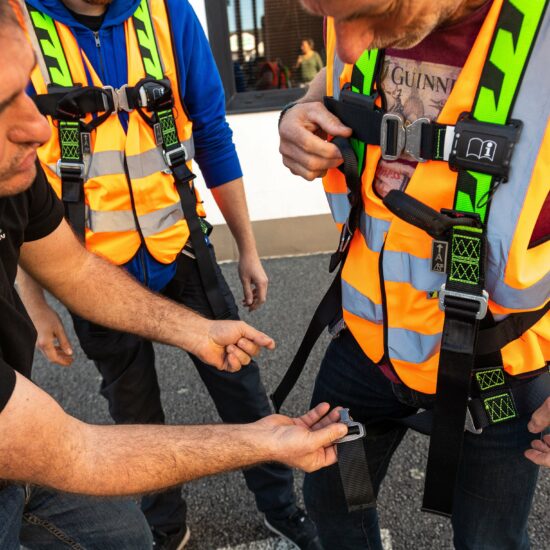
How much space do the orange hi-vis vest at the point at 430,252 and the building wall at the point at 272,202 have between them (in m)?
2.80

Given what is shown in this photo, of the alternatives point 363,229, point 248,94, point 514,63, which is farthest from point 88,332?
point 248,94

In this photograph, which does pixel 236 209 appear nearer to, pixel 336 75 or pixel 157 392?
pixel 157 392

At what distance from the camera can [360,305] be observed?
4.64 feet

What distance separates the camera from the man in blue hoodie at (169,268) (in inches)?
67.0

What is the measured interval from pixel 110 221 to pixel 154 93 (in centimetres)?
41

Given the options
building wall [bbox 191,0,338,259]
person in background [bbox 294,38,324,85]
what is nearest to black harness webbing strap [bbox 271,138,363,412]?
building wall [bbox 191,0,338,259]

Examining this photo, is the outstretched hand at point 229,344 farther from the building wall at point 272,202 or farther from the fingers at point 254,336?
the building wall at point 272,202

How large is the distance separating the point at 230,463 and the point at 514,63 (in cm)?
100

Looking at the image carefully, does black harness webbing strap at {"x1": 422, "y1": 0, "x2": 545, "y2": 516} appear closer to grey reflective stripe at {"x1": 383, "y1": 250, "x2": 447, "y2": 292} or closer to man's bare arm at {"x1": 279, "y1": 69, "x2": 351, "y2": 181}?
grey reflective stripe at {"x1": 383, "y1": 250, "x2": 447, "y2": 292}

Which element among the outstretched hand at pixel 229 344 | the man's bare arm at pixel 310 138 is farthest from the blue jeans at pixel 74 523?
the man's bare arm at pixel 310 138

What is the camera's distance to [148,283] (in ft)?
6.26

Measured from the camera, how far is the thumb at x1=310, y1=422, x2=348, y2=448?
1.36 meters

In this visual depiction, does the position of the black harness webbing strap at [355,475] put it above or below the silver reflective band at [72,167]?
below

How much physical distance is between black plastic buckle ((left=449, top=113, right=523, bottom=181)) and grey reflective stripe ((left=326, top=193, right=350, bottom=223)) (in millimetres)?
404
